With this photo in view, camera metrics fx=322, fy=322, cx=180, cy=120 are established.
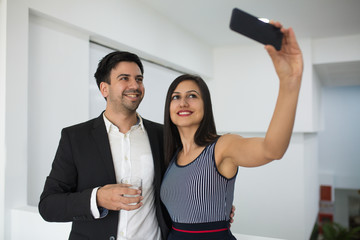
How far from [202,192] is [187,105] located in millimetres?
414

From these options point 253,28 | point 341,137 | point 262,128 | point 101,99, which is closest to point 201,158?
point 253,28

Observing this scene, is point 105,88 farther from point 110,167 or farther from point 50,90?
point 50,90

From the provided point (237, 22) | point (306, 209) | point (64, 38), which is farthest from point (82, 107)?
point (306, 209)

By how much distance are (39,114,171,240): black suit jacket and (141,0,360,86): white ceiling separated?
9.08ft

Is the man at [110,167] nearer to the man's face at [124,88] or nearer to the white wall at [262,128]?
the man's face at [124,88]

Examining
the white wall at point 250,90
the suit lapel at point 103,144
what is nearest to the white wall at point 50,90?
the suit lapel at point 103,144

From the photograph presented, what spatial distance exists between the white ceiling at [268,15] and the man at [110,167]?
8.34 feet

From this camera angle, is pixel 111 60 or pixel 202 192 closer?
pixel 202 192

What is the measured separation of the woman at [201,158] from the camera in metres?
1.14

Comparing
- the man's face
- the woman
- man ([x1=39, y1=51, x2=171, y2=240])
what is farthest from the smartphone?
the man's face

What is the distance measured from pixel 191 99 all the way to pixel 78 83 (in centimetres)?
171

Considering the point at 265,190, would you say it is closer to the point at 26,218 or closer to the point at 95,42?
the point at 95,42

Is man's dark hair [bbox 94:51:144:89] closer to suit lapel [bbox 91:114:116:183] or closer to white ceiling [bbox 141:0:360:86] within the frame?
suit lapel [bbox 91:114:116:183]

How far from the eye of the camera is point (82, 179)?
1501 mm
